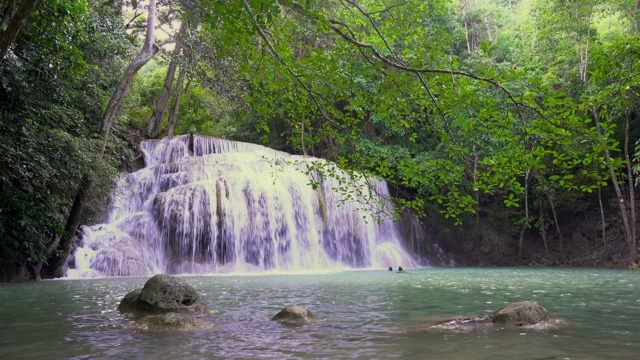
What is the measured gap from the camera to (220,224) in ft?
58.5

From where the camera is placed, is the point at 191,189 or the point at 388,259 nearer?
the point at 191,189

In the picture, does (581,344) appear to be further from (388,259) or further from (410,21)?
(388,259)

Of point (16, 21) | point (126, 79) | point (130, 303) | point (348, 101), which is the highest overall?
point (126, 79)

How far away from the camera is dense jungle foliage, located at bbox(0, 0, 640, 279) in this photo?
4.73 m

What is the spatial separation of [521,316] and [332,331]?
2332 millimetres

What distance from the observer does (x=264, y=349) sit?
460cm

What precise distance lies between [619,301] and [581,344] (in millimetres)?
4316

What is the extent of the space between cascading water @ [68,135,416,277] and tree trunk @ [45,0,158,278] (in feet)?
3.28

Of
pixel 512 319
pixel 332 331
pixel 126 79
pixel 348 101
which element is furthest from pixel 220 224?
pixel 512 319

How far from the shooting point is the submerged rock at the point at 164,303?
237 inches

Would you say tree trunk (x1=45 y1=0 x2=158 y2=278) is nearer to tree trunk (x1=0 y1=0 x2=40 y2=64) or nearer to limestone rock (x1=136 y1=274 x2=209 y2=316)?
limestone rock (x1=136 y1=274 x2=209 y2=316)

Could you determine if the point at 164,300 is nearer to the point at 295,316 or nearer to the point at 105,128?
the point at 295,316

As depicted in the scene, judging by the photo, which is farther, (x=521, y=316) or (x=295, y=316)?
(x=295, y=316)

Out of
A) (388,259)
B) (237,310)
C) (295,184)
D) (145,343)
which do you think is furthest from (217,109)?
(145,343)
